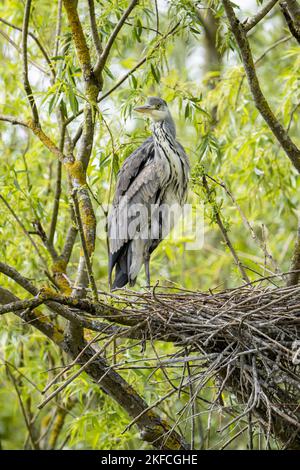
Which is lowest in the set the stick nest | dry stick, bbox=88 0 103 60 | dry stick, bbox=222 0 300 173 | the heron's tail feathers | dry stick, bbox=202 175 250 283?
the stick nest

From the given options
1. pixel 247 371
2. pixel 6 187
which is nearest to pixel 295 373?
pixel 247 371

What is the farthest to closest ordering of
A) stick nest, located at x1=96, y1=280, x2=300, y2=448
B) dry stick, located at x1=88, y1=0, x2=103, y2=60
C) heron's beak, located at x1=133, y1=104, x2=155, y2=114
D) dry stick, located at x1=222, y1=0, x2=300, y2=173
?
heron's beak, located at x1=133, y1=104, x2=155, y2=114 < dry stick, located at x1=88, y1=0, x2=103, y2=60 < dry stick, located at x1=222, y1=0, x2=300, y2=173 < stick nest, located at x1=96, y1=280, x2=300, y2=448

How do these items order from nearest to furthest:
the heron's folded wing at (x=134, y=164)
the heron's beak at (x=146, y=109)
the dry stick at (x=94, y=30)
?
the dry stick at (x=94, y=30) → the heron's folded wing at (x=134, y=164) → the heron's beak at (x=146, y=109)

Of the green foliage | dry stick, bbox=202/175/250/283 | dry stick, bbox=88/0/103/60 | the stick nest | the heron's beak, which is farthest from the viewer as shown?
the heron's beak

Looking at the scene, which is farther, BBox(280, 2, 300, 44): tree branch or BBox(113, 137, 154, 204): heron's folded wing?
BBox(113, 137, 154, 204): heron's folded wing

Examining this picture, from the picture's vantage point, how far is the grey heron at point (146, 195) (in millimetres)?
5227

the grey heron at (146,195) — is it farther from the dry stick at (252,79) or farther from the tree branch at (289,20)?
Result: the tree branch at (289,20)

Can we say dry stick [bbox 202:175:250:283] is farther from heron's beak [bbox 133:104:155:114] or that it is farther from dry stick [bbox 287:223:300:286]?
heron's beak [bbox 133:104:155:114]

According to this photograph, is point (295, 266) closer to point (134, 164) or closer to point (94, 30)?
point (134, 164)

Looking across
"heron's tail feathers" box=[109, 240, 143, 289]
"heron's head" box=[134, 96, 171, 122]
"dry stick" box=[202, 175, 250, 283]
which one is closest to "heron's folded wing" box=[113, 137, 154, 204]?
"heron's head" box=[134, 96, 171, 122]

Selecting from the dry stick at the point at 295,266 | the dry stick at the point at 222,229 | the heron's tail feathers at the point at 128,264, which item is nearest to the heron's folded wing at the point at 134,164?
the heron's tail feathers at the point at 128,264

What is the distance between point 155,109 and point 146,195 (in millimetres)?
596

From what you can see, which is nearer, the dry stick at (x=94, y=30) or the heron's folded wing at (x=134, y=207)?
the dry stick at (x=94, y=30)

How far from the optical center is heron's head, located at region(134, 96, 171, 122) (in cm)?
536
